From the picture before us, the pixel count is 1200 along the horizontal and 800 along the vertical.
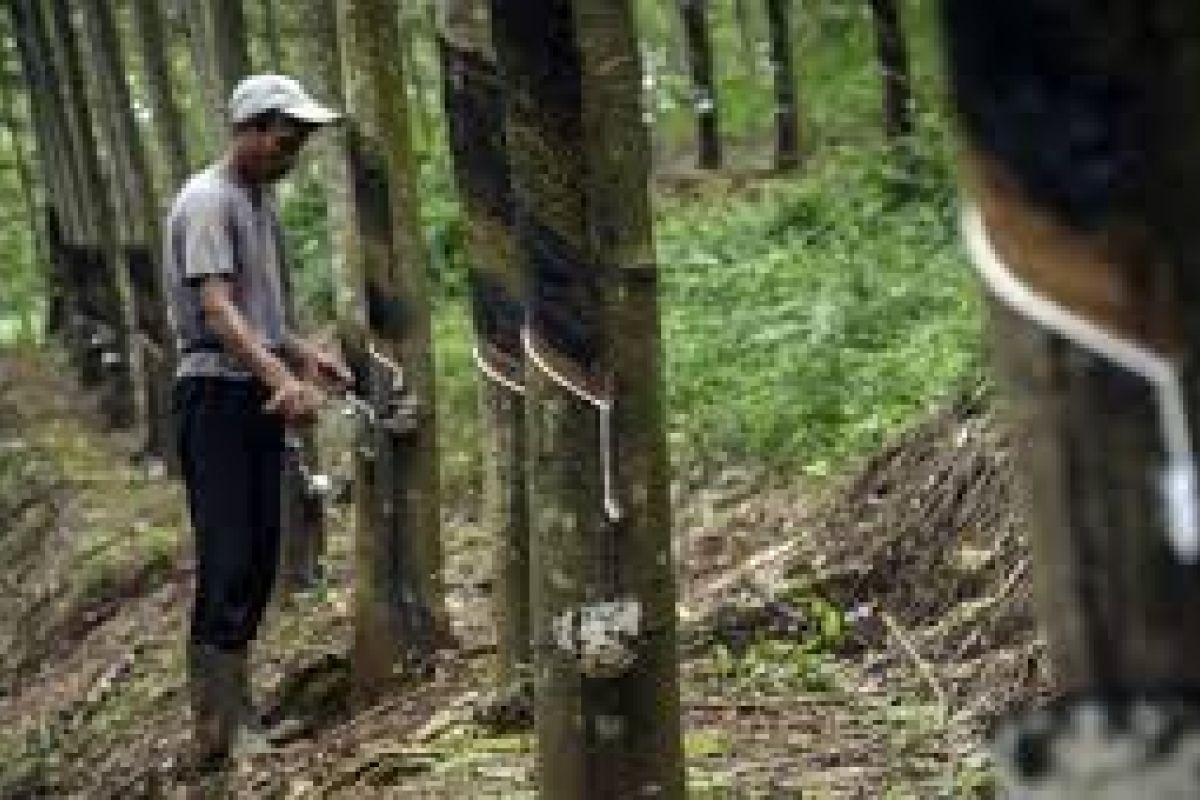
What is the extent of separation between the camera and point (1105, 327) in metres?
1.47

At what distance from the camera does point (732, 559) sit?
8617mm

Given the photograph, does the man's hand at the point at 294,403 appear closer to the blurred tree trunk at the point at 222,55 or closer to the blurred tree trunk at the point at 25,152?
the blurred tree trunk at the point at 222,55

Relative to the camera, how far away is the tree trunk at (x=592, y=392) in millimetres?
4055

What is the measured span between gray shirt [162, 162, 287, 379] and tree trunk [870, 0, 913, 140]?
56.3ft

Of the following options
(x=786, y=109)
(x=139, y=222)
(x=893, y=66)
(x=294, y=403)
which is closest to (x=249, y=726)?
(x=294, y=403)

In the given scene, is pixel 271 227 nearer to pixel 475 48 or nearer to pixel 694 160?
pixel 475 48

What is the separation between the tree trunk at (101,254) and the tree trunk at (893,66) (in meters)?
8.88

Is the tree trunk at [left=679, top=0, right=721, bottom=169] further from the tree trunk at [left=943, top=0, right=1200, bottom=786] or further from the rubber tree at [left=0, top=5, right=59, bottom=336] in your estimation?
the tree trunk at [left=943, top=0, right=1200, bottom=786]

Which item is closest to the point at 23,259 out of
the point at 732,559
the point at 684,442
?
the point at 684,442

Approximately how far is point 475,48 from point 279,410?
3.67ft

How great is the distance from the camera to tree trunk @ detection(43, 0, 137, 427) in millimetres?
16422

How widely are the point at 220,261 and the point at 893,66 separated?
60.9ft

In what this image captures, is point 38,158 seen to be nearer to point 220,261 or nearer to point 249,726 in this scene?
point 249,726

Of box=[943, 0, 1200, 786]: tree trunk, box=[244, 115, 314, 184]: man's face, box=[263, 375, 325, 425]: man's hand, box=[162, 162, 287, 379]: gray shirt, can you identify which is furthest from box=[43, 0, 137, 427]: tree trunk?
box=[943, 0, 1200, 786]: tree trunk
